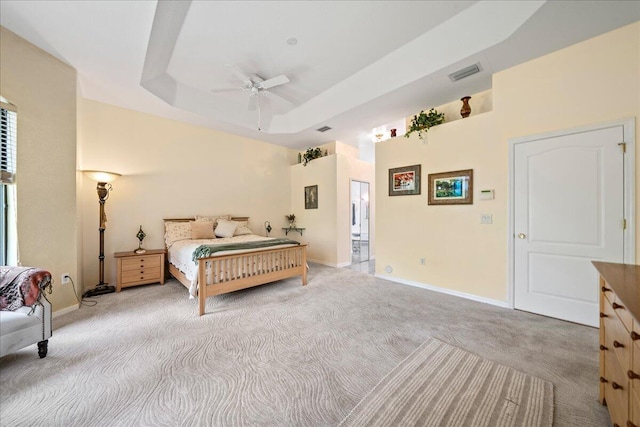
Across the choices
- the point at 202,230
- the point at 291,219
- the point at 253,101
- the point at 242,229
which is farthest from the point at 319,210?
the point at 253,101

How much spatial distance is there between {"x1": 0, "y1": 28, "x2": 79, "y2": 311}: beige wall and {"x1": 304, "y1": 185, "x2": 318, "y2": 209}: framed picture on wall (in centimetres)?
423

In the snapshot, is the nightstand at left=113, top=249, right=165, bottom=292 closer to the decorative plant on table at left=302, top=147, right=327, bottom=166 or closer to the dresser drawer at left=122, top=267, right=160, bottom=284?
the dresser drawer at left=122, top=267, right=160, bottom=284

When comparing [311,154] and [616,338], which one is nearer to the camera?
[616,338]

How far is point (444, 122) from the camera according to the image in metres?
3.63

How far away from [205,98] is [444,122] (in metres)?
4.16

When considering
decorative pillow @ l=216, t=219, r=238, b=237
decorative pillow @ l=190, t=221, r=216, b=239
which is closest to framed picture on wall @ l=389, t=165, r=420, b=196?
decorative pillow @ l=216, t=219, r=238, b=237

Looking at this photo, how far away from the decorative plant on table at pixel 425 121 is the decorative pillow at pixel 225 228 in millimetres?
3851

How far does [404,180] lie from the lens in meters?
4.02

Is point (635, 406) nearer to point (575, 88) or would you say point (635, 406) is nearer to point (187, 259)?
point (575, 88)

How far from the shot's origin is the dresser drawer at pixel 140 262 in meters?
3.69

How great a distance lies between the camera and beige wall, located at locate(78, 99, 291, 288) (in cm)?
372

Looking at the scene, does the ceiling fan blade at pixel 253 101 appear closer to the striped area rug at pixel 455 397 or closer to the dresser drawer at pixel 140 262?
the dresser drawer at pixel 140 262

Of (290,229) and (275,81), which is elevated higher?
(275,81)

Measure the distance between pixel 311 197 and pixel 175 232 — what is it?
123 inches
